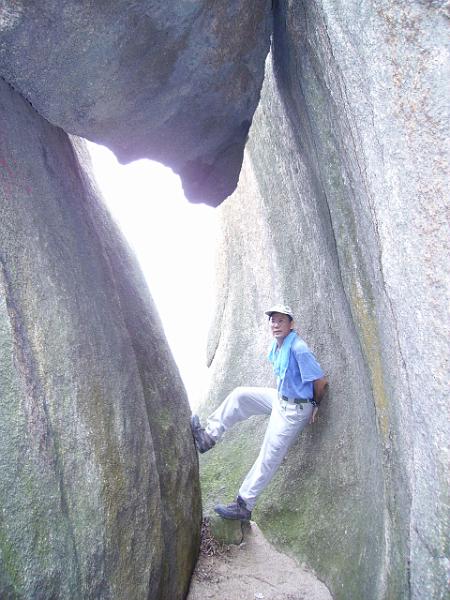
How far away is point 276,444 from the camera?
561 cm

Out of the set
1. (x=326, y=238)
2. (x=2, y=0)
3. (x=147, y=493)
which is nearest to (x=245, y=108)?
(x=326, y=238)

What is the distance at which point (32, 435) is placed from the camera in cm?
346

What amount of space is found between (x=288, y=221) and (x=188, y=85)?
2.78m

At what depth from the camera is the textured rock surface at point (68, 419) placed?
338cm

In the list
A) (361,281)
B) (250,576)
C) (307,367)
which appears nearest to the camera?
(361,281)

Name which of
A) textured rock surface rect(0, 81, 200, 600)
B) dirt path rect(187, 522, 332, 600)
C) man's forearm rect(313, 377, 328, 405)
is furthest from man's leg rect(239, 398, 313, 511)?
textured rock surface rect(0, 81, 200, 600)

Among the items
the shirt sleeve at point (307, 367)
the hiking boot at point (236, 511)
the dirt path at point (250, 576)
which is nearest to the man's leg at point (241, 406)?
the shirt sleeve at point (307, 367)

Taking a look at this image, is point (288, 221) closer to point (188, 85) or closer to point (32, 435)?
point (188, 85)

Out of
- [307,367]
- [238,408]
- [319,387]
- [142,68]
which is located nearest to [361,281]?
[307,367]

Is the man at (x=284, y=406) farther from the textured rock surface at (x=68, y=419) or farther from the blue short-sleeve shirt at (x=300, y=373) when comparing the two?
the textured rock surface at (x=68, y=419)

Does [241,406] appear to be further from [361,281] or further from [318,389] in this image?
[361,281]

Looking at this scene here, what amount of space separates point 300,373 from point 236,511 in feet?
5.10

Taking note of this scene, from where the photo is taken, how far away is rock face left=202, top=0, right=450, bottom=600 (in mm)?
2807

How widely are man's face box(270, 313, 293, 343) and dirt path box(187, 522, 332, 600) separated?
2.15 metres
